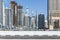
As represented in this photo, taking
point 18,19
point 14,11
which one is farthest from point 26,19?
point 14,11

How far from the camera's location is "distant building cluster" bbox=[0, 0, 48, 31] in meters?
18.8

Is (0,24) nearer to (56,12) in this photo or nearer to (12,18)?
(12,18)

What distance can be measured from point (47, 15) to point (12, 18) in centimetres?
177

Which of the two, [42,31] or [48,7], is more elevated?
[48,7]

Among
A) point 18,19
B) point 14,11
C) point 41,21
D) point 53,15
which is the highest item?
point 14,11

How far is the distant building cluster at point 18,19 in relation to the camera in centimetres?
1875

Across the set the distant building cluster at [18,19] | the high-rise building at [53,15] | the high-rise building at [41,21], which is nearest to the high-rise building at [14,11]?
the distant building cluster at [18,19]

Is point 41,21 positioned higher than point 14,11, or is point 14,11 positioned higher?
point 14,11

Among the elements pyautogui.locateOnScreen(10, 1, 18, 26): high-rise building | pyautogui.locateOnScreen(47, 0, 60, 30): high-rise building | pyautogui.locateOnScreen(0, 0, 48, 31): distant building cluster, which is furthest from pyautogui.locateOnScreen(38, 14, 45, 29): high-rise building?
pyautogui.locateOnScreen(10, 1, 18, 26): high-rise building

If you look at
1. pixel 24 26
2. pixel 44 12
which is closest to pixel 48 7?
pixel 44 12

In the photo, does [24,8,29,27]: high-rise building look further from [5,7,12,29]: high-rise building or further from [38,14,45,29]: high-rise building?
[5,7,12,29]: high-rise building

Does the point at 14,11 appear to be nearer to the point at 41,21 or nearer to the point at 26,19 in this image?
the point at 26,19

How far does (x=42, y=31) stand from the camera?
1875 cm

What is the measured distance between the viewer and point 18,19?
18906 millimetres
